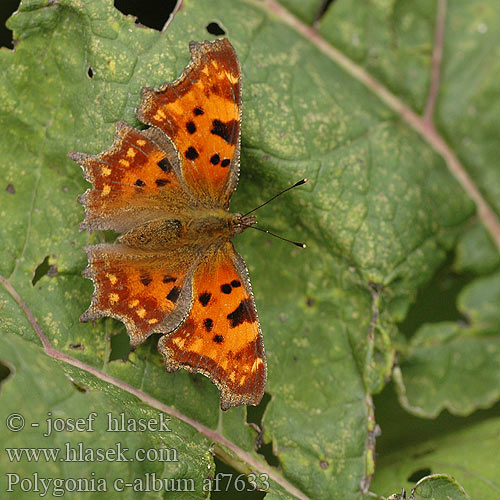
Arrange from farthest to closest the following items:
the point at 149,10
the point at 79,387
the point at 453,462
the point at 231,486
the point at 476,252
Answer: the point at 476,252 → the point at 149,10 → the point at 453,462 → the point at 231,486 → the point at 79,387

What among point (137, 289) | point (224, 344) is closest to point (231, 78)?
point (137, 289)

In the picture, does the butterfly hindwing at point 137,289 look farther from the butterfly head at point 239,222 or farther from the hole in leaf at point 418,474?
the hole in leaf at point 418,474

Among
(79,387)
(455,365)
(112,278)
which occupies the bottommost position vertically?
(79,387)

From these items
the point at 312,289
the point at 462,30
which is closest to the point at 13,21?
the point at 312,289

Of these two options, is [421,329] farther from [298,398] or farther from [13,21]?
[13,21]

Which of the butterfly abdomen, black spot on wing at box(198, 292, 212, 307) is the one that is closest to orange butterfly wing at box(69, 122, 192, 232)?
the butterfly abdomen

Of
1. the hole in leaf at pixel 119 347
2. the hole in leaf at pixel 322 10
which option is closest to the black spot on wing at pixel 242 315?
the hole in leaf at pixel 119 347

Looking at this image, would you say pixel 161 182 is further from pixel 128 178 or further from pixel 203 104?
pixel 203 104
